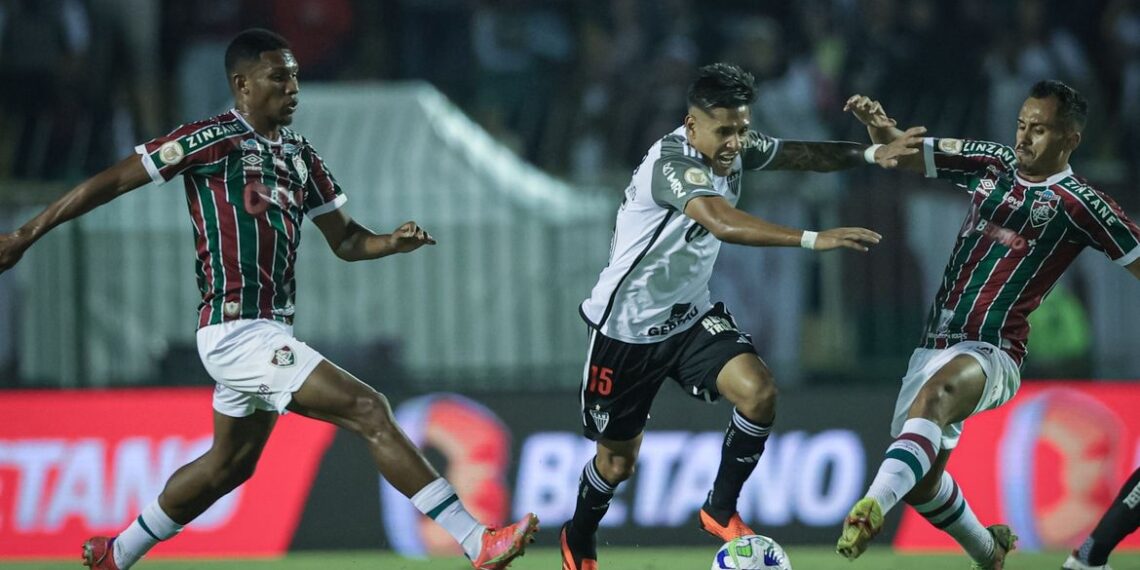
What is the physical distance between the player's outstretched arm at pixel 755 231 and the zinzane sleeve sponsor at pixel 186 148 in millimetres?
1910

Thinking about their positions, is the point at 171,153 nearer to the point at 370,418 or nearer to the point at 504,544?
the point at 370,418

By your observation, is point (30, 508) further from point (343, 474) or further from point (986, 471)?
point (986, 471)

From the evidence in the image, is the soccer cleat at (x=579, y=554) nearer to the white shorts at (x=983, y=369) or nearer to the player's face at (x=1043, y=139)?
the white shorts at (x=983, y=369)

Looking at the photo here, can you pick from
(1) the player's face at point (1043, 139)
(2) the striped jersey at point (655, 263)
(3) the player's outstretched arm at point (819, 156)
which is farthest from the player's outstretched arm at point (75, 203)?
(1) the player's face at point (1043, 139)

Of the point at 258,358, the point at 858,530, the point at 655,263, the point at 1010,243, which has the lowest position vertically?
the point at 858,530

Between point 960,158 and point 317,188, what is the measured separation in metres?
2.82

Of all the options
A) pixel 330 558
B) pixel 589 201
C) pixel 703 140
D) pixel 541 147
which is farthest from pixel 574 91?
pixel 703 140

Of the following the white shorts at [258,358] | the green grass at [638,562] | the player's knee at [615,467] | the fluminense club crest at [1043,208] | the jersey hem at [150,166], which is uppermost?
the jersey hem at [150,166]

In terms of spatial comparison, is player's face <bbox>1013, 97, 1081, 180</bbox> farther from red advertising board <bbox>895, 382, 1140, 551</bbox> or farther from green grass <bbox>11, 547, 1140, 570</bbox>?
red advertising board <bbox>895, 382, 1140, 551</bbox>

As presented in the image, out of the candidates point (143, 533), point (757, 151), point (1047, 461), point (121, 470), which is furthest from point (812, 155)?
point (121, 470)

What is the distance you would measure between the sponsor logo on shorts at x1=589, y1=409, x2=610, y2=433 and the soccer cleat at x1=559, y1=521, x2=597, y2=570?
0.58m

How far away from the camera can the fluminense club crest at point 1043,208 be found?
6.35m

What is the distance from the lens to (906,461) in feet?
19.4

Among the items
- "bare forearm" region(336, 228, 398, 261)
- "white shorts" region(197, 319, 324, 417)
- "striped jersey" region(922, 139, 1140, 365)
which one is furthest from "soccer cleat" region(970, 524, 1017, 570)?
"white shorts" region(197, 319, 324, 417)
